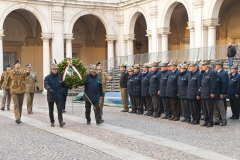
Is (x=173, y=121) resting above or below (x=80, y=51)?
below

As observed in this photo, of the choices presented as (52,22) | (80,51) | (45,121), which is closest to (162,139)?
(45,121)

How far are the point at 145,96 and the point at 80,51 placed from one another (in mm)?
20316

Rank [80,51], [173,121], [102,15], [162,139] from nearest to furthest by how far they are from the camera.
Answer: [162,139], [173,121], [102,15], [80,51]

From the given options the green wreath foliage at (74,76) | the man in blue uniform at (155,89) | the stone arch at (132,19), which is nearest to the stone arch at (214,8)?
the stone arch at (132,19)

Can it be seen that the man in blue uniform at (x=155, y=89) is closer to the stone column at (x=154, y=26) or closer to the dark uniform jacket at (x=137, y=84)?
the dark uniform jacket at (x=137, y=84)

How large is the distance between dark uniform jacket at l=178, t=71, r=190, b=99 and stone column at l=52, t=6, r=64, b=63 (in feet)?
51.1

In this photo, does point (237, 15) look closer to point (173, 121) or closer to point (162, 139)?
point (173, 121)

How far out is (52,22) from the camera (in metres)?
25.9

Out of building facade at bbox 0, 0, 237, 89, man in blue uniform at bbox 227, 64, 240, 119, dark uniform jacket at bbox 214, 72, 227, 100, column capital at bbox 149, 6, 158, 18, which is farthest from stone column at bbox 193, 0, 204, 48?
dark uniform jacket at bbox 214, 72, 227, 100

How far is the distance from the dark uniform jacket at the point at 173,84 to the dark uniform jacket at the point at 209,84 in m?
1.41

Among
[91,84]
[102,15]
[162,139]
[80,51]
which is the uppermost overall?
[102,15]

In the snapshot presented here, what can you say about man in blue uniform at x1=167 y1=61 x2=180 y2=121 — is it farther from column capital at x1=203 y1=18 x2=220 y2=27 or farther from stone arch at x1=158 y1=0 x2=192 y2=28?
stone arch at x1=158 y1=0 x2=192 y2=28

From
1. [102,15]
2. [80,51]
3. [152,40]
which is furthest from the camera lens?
[80,51]

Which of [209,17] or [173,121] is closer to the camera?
[173,121]
